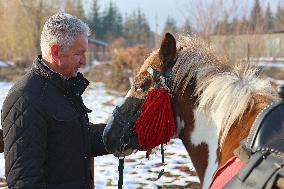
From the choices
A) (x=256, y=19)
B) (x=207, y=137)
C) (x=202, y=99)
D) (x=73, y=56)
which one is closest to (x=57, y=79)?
(x=73, y=56)

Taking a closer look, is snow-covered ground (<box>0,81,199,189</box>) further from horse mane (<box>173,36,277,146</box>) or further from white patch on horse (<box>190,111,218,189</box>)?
horse mane (<box>173,36,277,146</box>)

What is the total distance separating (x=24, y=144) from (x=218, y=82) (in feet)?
3.76

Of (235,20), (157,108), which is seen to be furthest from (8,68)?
(157,108)

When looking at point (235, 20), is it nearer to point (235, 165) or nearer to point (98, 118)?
point (98, 118)

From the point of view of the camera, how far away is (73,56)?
80.1 inches

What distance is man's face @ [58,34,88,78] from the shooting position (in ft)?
6.59

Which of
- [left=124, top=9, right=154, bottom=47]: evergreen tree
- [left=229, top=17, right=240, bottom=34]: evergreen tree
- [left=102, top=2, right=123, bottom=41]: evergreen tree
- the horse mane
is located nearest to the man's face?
the horse mane

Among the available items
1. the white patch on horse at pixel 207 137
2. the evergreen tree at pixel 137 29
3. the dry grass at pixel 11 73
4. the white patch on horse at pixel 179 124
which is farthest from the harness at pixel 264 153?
the evergreen tree at pixel 137 29

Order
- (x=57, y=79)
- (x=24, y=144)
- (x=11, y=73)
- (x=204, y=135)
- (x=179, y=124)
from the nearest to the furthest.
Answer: (x=24, y=144)
(x=57, y=79)
(x=204, y=135)
(x=179, y=124)
(x=11, y=73)

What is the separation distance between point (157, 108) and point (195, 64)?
362 millimetres

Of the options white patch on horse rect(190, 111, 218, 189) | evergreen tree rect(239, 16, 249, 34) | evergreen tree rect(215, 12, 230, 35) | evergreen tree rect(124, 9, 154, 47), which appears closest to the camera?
white patch on horse rect(190, 111, 218, 189)

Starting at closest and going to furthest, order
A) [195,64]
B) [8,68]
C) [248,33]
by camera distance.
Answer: [195,64] → [248,33] → [8,68]

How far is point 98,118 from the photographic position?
1116 cm

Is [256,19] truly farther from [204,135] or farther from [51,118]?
[51,118]
